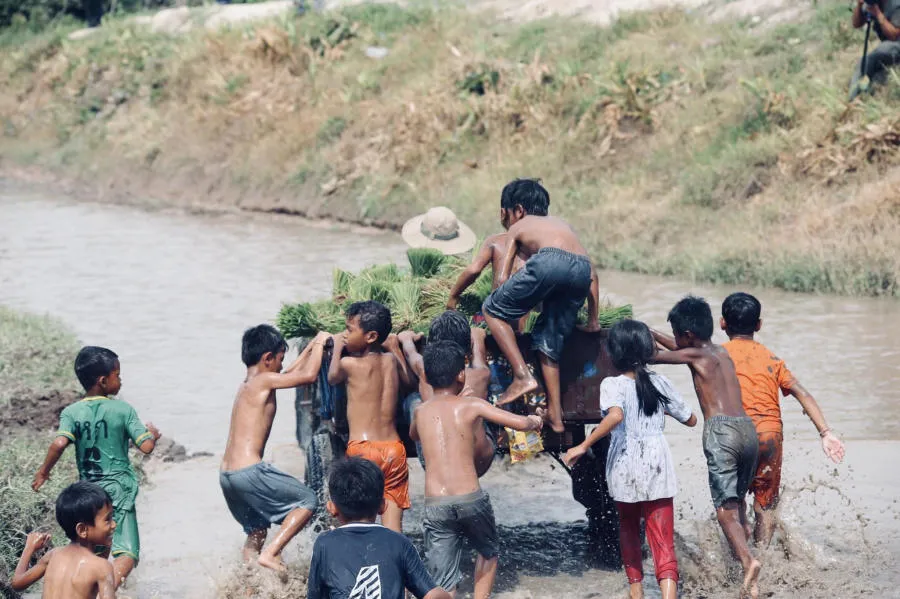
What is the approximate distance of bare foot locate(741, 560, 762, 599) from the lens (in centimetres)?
597

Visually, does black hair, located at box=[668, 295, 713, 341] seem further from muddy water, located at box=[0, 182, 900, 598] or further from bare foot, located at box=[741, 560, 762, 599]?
muddy water, located at box=[0, 182, 900, 598]

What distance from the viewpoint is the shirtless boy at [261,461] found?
6.30 meters

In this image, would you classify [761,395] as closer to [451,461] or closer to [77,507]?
[451,461]

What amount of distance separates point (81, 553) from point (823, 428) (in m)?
3.53

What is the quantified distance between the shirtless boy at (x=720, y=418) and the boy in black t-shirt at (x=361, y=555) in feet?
7.63

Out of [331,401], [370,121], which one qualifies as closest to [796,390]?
[331,401]

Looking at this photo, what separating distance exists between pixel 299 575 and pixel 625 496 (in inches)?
68.3

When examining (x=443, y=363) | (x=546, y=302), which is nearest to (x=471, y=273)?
(x=546, y=302)

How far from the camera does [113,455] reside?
5.98m

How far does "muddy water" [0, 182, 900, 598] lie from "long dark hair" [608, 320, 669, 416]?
112cm

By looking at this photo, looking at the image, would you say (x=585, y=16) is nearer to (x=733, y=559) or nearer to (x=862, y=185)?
(x=862, y=185)

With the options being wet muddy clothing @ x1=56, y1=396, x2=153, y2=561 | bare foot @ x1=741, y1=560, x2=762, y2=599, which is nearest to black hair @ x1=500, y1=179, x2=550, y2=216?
bare foot @ x1=741, y1=560, x2=762, y2=599

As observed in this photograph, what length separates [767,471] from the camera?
646cm

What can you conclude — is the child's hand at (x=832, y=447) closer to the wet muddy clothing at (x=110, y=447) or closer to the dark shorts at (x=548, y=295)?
the dark shorts at (x=548, y=295)
